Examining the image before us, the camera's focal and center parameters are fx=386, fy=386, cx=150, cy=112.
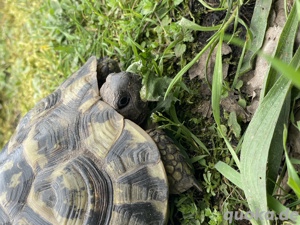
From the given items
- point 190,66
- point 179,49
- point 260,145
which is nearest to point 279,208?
point 260,145

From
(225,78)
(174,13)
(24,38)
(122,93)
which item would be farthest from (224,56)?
(24,38)

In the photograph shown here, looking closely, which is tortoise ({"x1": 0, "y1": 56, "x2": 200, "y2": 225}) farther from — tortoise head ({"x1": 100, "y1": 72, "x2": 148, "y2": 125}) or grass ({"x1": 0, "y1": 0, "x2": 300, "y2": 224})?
grass ({"x1": 0, "y1": 0, "x2": 300, "y2": 224})

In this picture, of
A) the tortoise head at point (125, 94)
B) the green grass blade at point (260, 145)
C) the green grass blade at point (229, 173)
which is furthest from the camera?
the tortoise head at point (125, 94)

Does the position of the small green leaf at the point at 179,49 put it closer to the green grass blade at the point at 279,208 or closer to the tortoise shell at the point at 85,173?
the tortoise shell at the point at 85,173

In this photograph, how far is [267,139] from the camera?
62.7 inches

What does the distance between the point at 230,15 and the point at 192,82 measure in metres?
0.42

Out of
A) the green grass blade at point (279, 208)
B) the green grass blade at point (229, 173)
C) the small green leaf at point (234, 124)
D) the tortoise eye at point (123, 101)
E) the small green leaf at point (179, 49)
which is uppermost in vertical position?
the small green leaf at point (179, 49)

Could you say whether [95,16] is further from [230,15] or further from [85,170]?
[85,170]

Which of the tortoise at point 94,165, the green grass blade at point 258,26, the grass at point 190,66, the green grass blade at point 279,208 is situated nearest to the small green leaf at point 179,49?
the grass at point 190,66

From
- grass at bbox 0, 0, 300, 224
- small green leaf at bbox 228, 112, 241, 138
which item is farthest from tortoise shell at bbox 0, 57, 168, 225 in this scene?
small green leaf at bbox 228, 112, 241, 138

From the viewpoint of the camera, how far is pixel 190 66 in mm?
1861

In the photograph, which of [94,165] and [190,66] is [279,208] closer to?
[190,66]

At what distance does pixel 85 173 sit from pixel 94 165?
0.06 meters

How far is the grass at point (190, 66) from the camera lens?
1.62 meters
